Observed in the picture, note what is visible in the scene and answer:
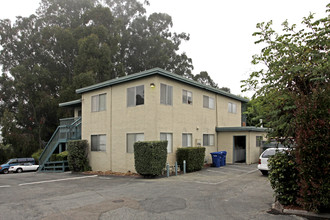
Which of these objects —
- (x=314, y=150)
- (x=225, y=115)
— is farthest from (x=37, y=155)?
(x=314, y=150)

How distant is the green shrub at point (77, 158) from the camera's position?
17.8 m

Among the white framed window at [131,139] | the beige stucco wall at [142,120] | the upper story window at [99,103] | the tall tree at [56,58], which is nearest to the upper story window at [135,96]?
the beige stucco wall at [142,120]

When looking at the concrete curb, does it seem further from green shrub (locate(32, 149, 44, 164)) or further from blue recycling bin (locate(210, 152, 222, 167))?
green shrub (locate(32, 149, 44, 164))

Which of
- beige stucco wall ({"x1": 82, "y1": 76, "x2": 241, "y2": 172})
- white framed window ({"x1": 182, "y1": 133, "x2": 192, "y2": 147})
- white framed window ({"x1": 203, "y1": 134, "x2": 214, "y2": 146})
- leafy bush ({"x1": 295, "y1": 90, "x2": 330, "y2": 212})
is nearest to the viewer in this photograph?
leafy bush ({"x1": 295, "y1": 90, "x2": 330, "y2": 212})

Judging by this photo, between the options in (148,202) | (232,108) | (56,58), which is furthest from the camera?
(56,58)

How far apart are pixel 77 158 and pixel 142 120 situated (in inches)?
232

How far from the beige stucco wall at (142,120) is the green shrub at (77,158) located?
53 cm

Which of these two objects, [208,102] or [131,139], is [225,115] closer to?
[208,102]

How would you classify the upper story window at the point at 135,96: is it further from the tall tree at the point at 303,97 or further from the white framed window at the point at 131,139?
the tall tree at the point at 303,97

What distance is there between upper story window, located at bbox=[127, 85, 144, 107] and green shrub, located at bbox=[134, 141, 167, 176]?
313 centimetres

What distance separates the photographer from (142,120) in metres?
15.2

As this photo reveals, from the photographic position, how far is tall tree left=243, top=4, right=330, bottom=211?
625cm

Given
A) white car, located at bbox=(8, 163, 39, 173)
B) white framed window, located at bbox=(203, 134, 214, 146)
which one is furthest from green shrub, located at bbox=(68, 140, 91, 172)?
white car, located at bbox=(8, 163, 39, 173)

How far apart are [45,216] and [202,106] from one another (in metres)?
13.5
